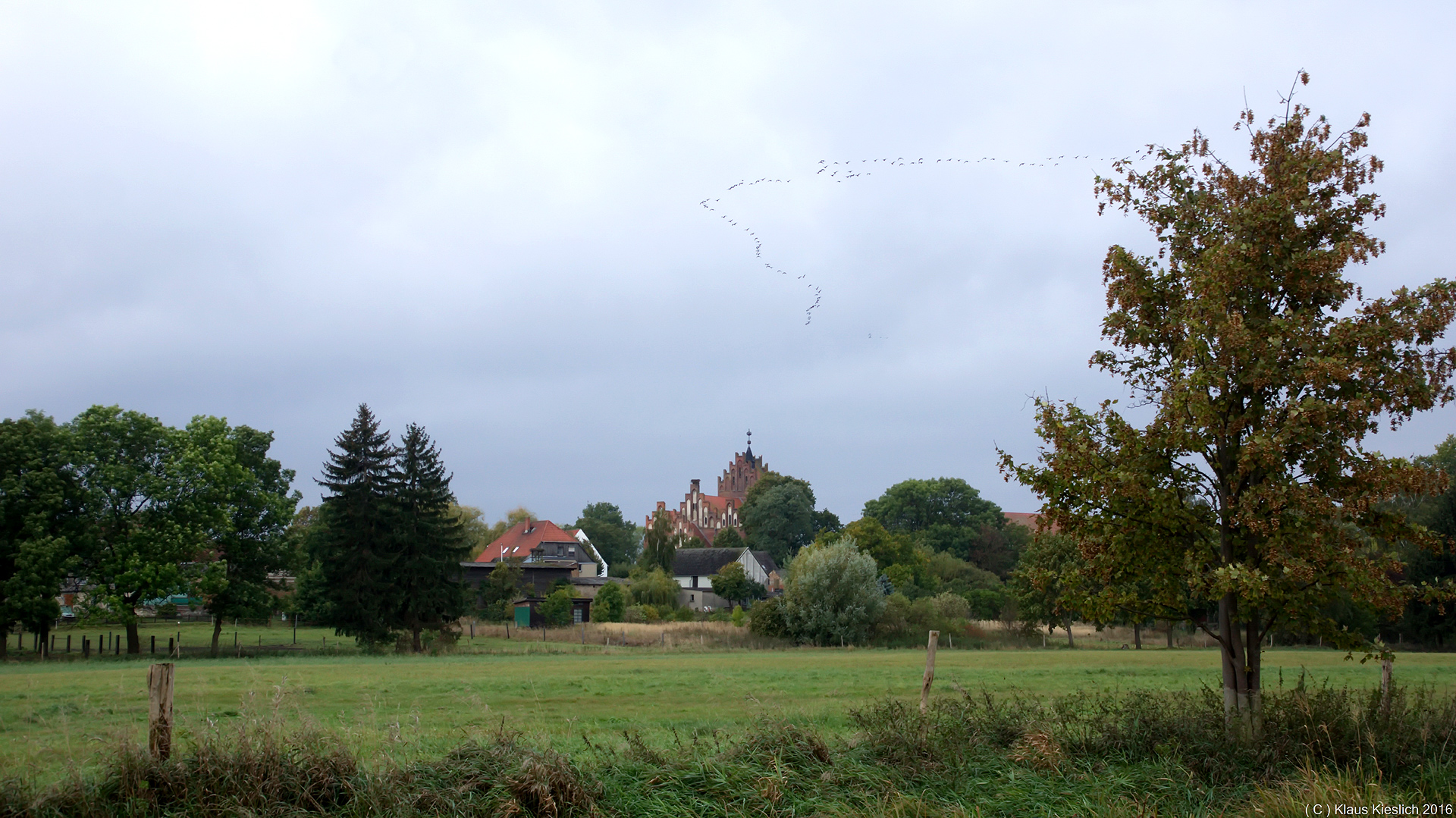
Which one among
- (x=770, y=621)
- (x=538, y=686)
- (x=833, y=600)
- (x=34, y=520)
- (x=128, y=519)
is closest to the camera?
(x=538, y=686)

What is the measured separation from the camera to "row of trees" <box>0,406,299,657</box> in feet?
141

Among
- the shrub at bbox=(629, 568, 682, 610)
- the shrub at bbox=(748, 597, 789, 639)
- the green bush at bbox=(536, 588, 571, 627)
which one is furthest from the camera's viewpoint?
the shrub at bbox=(629, 568, 682, 610)

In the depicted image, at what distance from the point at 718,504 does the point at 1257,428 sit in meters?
149

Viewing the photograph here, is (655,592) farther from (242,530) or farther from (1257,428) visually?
(1257,428)

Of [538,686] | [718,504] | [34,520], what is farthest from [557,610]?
[718,504]

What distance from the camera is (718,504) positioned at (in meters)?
158

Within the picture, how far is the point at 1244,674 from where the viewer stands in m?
A: 10.9

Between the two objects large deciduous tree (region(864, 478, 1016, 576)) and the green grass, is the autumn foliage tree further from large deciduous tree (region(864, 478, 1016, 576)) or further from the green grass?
large deciduous tree (region(864, 478, 1016, 576))

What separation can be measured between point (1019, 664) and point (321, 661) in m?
27.7

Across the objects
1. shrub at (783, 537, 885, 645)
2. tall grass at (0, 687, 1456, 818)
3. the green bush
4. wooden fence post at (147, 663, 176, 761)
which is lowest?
the green bush

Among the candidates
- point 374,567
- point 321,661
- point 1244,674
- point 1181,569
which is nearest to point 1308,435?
point 1181,569

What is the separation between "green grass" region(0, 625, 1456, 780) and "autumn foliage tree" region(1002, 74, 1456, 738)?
2160mm

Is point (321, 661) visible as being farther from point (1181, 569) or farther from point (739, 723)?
point (1181, 569)

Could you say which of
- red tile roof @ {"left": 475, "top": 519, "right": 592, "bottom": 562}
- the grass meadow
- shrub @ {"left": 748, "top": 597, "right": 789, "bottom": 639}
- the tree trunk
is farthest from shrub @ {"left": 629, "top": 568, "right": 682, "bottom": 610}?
the tree trunk
